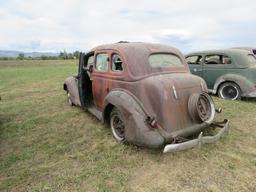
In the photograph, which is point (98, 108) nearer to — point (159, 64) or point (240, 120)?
point (159, 64)

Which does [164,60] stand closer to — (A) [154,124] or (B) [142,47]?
(B) [142,47]

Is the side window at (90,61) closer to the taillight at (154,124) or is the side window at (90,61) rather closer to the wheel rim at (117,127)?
the wheel rim at (117,127)

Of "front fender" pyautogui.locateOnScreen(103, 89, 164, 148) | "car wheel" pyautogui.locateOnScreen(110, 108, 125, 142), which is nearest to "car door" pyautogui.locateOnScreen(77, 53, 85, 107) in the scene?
"car wheel" pyautogui.locateOnScreen(110, 108, 125, 142)

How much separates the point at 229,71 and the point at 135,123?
16.3ft

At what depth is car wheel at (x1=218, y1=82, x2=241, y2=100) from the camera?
780 cm

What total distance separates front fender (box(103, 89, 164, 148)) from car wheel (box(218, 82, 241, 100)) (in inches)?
183

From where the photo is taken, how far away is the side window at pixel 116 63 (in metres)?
4.93

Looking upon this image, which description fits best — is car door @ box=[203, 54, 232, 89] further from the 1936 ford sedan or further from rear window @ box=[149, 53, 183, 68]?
rear window @ box=[149, 53, 183, 68]

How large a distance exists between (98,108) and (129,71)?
1.54 metres

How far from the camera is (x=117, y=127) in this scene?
4.90m

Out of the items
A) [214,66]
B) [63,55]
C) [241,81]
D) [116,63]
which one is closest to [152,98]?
[116,63]

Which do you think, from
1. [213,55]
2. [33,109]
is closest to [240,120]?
[213,55]

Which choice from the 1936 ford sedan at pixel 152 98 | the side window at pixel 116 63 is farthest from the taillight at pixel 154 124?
the side window at pixel 116 63

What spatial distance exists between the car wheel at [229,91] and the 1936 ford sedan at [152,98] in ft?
10.4
